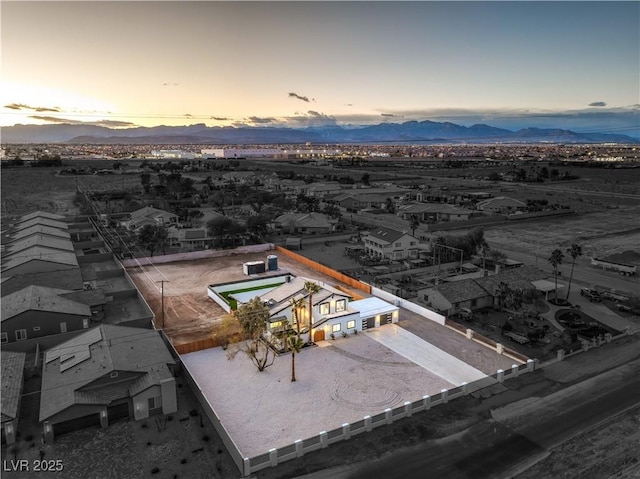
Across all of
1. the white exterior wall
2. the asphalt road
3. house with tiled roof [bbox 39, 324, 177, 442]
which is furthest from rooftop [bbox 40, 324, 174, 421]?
the asphalt road

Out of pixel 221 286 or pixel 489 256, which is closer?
pixel 221 286

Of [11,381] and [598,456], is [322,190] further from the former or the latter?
[598,456]

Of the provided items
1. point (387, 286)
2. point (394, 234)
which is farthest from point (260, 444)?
point (394, 234)

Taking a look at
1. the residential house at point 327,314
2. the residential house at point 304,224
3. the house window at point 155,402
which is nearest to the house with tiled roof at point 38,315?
the house window at point 155,402

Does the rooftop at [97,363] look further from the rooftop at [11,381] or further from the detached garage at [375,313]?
the detached garage at [375,313]

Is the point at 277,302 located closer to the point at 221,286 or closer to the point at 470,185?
the point at 221,286

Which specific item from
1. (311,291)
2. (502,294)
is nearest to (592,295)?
(502,294)

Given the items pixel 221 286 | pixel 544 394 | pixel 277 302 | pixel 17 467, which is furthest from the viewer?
pixel 221 286
